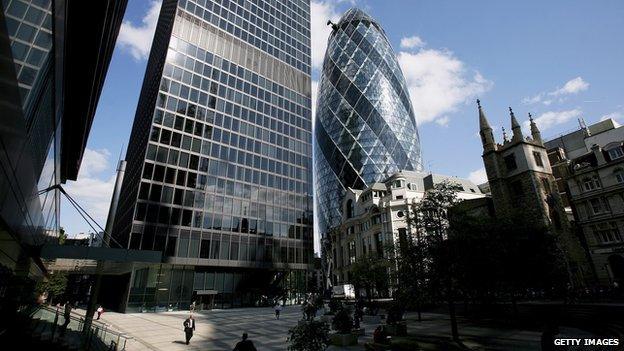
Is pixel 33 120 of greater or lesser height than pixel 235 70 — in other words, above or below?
below

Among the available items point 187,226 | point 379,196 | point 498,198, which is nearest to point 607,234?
point 498,198

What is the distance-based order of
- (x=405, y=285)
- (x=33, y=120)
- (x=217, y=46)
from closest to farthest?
(x=33, y=120), (x=405, y=285), (x=217, y=46)

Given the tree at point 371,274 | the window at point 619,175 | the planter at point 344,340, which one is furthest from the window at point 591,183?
the planter at point 344,340

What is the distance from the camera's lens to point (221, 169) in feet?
177

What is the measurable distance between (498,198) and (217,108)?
49795 millimetres

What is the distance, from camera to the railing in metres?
13.3

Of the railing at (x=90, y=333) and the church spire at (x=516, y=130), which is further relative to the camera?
the church spire at (x=516, y=130)

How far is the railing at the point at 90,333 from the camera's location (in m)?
13.3

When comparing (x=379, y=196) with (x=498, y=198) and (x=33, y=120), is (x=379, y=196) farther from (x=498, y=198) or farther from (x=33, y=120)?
(x=33, y=120)

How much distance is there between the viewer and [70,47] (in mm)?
8852

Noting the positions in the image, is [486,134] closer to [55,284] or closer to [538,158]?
[538,158]

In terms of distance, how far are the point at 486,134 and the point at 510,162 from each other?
6.97 meters

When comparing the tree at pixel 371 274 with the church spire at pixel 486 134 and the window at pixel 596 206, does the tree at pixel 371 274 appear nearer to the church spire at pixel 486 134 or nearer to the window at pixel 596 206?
the church spire at pixel 486 134

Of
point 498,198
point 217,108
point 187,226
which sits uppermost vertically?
point 217,108
